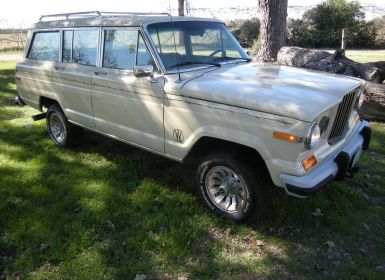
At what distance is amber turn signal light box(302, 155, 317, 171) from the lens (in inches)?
127

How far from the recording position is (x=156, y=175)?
16.4 ft

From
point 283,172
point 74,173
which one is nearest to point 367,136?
point 283,172

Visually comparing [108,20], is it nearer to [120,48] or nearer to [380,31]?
[120,48]

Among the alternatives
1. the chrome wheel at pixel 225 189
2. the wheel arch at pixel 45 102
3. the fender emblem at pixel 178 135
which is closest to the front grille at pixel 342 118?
the chrome wheel at pixel 225 189

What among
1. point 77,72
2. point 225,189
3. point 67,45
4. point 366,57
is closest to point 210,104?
point 225,189

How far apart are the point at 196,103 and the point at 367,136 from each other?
2.09 metres

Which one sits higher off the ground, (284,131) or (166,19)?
(166,19)

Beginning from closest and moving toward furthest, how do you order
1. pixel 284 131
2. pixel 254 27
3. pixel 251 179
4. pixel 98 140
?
pixel 284 131, pixel 251 179, pixel 98 140, pixel 254 27

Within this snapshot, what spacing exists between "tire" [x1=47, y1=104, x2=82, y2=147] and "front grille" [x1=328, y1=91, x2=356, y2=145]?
3.86m

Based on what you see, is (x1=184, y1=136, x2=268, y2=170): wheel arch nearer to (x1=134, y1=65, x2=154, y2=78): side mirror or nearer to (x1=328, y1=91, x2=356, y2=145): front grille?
(x1=328, y1=91, x2=356, y2=145): front grille

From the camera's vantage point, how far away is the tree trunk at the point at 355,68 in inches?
268

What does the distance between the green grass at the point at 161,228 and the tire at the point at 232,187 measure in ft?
0.54

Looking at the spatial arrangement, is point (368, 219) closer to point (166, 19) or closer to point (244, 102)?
point (244, 102)

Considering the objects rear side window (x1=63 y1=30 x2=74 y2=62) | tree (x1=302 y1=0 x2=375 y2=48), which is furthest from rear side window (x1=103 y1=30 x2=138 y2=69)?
tree (x1=302 y1=0 x2=375 y2=48)
